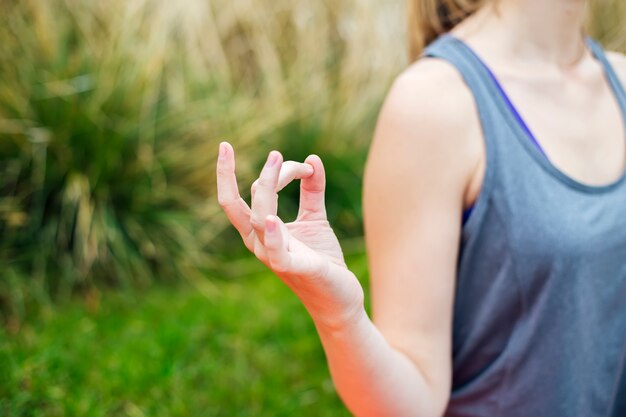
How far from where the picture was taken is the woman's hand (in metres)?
0.92

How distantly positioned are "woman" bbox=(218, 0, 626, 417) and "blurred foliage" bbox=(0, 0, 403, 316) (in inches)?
72.7

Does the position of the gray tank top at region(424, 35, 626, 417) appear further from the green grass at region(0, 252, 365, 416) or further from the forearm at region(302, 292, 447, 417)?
the green grass at region(0, 252, 365, 416)

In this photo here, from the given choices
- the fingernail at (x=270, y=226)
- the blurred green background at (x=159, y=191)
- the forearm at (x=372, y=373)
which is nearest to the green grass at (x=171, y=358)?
the blurred green background at (x=159, y=191)

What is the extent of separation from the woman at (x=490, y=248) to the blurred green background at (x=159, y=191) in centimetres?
109

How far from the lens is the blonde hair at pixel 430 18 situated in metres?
1.66

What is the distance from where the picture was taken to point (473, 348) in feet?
4.69

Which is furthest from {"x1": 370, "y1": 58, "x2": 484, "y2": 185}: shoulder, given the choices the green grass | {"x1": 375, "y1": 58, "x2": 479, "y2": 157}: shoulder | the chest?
the green grass

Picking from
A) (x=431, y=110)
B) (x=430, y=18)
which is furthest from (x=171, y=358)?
(x=431, y=110)

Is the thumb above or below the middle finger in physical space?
below

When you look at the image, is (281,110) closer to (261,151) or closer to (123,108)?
(261,151)

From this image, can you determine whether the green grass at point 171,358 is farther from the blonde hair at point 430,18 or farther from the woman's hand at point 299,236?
the blonde hair at point 430,18

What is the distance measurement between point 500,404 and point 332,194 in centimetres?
259

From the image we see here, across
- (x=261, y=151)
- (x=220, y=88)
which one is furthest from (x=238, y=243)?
(x=220, y=88)

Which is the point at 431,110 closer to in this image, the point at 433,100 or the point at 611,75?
the point at 433,100
